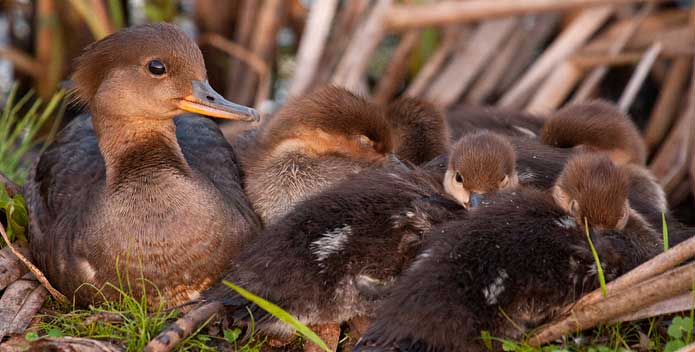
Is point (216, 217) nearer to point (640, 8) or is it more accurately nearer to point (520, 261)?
point (520, 261)

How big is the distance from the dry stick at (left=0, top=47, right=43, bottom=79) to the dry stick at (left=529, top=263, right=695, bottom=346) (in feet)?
17.3

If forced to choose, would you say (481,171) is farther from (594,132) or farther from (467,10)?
(467,10)

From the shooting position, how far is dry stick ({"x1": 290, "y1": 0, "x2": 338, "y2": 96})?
6754 mm

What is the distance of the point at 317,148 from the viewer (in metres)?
4.59

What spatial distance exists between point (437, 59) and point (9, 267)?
3.67 m

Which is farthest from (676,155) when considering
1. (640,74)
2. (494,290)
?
(494,290)

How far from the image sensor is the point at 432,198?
3.95m

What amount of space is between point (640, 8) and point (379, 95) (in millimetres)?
1875

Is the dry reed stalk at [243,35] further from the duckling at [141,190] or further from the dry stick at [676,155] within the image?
the duckling at [141,190]

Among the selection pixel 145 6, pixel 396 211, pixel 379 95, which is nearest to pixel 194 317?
pixel 396 211

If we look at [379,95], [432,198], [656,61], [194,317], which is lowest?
[379,95]

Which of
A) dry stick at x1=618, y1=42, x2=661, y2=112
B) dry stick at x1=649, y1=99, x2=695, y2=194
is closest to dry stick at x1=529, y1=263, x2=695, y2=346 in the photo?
dry stick at x1=649, y1=99, x2=695, y2=194

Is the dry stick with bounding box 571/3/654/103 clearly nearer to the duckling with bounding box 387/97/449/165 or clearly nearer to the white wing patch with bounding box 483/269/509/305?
the duckling with bounding box 387/97/449/165

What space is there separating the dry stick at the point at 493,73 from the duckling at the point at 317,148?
2582 mm
